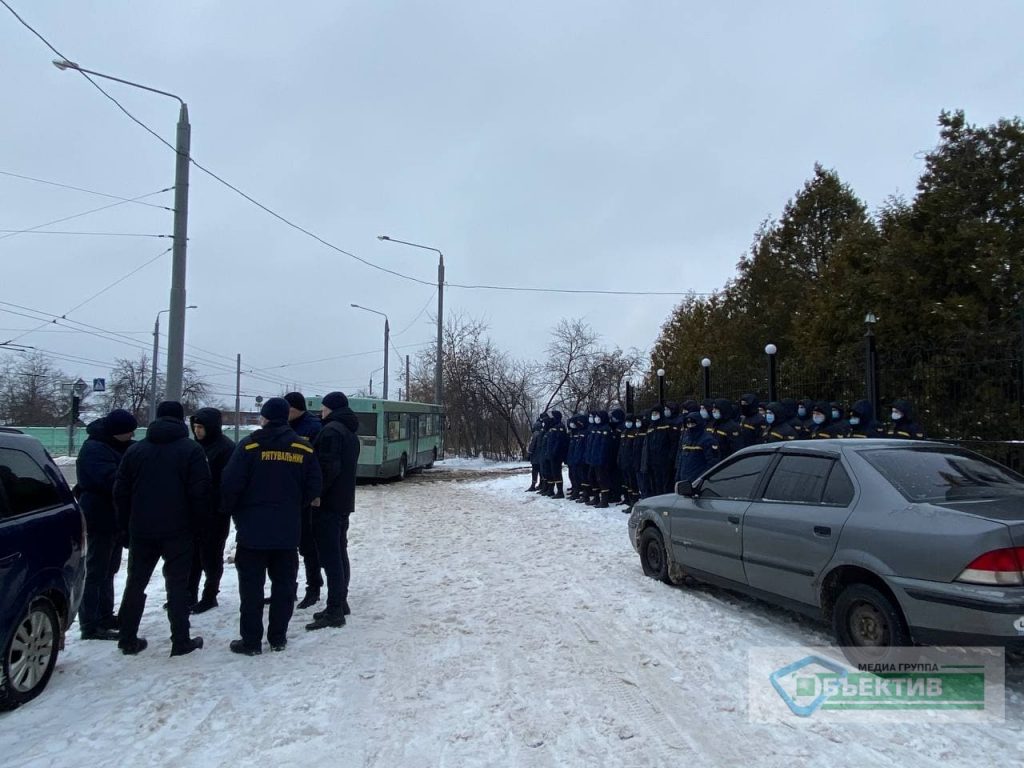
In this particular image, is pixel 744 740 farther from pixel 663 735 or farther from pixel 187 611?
pixel 187 611

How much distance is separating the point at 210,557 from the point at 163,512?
1685mm

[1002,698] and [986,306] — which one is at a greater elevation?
[986,306]

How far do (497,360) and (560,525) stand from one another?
76.7 ft

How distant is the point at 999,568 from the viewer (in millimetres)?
4051

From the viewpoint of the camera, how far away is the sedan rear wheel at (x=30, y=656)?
425cm

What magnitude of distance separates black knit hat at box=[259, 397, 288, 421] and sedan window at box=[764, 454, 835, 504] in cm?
413

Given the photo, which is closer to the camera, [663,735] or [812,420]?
[663,735]

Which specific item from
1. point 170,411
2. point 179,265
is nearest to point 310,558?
point 170,411

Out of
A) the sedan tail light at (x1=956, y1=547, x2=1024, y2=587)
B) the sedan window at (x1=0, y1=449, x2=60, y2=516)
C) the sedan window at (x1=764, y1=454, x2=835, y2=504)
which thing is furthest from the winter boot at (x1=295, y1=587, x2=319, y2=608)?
the sedan tail light at (x1=956, y1=547, x2=1024, y2=587)

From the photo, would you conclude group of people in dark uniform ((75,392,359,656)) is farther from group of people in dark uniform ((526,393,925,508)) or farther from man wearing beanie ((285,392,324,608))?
group of people in dark uniform ((526,393,925,508))

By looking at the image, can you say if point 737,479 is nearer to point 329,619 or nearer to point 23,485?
point 329,619

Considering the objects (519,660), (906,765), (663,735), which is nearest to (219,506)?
(519,660)

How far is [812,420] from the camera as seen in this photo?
1020 cm

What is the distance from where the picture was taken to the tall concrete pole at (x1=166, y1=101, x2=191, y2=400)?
10.5m
